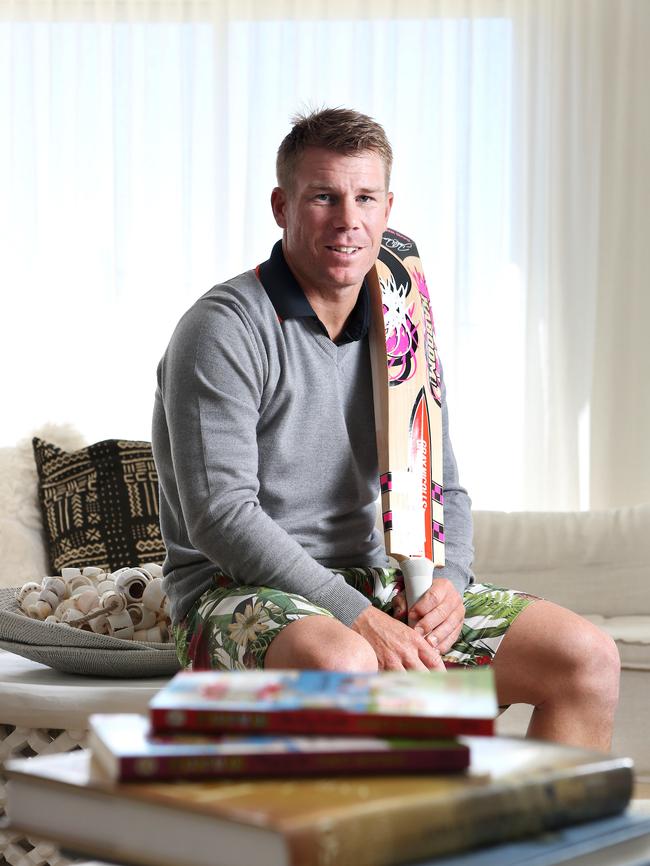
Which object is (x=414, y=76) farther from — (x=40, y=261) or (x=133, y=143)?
(x=40, y=261)

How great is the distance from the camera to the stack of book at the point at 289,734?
62 cm

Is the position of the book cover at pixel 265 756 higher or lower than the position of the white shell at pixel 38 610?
higher

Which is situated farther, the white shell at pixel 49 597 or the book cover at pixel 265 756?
the white shell at pixel 49 597

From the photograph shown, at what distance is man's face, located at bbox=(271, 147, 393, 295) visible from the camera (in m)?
1.71

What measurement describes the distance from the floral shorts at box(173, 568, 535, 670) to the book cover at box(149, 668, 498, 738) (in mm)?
724

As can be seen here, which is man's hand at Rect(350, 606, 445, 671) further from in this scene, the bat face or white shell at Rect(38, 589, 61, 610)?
white shell at Rect(38, 589, 61, 610)

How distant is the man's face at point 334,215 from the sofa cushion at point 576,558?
1536 mm

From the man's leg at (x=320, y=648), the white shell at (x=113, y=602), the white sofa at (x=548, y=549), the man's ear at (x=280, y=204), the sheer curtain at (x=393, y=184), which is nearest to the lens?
the man's leg at (x=320, y=648)

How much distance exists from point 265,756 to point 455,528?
1274 mm

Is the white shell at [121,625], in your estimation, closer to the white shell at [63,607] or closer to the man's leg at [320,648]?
the white shell at [63,607]

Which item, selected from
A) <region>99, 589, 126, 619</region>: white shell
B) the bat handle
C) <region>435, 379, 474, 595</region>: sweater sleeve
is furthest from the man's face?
<region>99, 589, 126, 619</region>: white shell

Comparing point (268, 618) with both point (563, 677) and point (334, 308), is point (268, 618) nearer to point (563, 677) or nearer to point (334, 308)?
point (563, 677)

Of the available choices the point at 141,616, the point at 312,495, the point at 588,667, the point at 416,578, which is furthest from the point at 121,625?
the point at 588,667

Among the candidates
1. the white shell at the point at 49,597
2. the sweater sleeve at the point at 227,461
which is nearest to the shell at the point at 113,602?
the white shell at the point at 49,597
